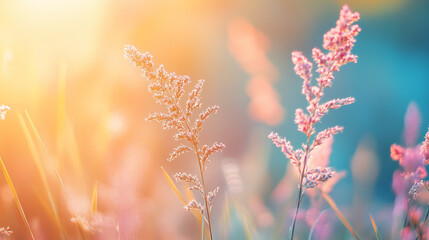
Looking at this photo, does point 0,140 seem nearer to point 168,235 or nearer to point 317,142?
point 168,235

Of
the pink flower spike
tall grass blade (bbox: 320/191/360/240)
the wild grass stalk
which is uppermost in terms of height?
the wild grass stalk

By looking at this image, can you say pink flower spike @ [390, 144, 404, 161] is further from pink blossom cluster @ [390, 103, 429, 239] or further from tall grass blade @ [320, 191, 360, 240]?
tall grass blade @ [320, 191, 360, 240]

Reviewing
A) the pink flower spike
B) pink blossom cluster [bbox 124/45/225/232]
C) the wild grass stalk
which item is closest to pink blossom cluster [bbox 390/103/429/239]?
the pink flower spike

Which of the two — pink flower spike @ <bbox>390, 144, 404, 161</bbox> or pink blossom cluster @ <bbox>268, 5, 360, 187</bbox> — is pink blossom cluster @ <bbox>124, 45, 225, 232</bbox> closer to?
pink blossom cluster @ <bbox>268, 5, 360, 187</bbox>

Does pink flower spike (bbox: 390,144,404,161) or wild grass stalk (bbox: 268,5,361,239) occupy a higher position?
wild grass stalk (bbox: 268,5,361,239)

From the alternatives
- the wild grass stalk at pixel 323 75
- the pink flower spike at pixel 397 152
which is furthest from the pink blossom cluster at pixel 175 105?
the pink flower spike at pixel 397 152

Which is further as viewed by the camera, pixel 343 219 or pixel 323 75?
pixel 343 219

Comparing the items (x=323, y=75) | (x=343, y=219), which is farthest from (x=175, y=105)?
(x=343, y=219)

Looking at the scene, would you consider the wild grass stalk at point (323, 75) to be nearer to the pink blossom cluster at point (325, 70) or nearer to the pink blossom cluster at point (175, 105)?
the pink blossom cluster at point (325, 70)

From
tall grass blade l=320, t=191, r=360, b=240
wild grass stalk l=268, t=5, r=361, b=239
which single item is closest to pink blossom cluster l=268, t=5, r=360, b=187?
wild grass stalk l=268, t=5, r=361, b=239

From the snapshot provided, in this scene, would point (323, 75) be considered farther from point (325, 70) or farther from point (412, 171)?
point (412, 171)

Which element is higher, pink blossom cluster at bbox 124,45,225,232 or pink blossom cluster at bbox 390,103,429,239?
pink blossom cluster at bbox 124,45,225,232
